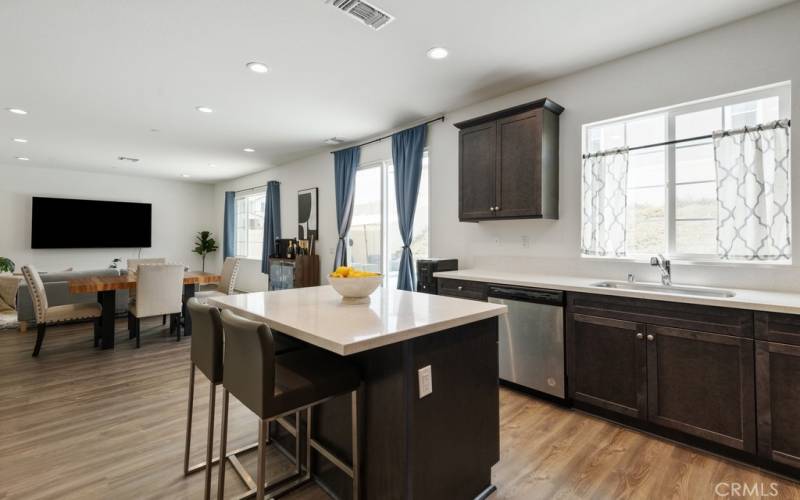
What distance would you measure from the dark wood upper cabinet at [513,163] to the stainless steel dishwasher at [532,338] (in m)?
0.70

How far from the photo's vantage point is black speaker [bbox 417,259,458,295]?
3705 millimetres

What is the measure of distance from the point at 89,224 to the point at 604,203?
9.00 metres

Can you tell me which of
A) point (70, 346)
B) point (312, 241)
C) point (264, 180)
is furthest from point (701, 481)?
point (264, 180)

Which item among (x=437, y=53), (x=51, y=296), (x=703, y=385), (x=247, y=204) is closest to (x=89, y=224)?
(x=247, y=204)

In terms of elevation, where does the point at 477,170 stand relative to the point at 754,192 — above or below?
above

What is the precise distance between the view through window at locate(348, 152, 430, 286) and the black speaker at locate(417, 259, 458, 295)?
2.27 ft

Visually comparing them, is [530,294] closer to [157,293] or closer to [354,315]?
[354,315]

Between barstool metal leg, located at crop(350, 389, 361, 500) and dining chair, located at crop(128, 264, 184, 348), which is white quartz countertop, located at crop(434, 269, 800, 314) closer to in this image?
barstool metal leg, located at crop(350, 389, 361, 500)

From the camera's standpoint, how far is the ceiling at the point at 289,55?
237cm

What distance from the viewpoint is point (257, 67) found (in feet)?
10.3

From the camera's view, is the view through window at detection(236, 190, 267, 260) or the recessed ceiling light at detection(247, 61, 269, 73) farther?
the view through window at detection(236, 190, 267, 260)

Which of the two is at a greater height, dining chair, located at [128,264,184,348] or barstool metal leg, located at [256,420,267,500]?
dining chair, located at [128,264,184,348]

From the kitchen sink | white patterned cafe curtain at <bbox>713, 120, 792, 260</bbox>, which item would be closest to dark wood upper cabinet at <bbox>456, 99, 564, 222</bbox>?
the kitchen sink

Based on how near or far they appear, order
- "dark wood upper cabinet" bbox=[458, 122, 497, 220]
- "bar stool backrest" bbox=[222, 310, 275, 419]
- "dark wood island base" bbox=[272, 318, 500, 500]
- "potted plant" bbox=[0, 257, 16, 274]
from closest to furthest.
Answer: "bar stool backrest" bbox=[222, 310, 275, 419]
"dark wood island base" bbox=[272, 318, 500, 500]
"dark wood upper cabinet" bbox=[458, 122, 497, 220]
"potted plant" bbox=[0, 257, 16, 274]
